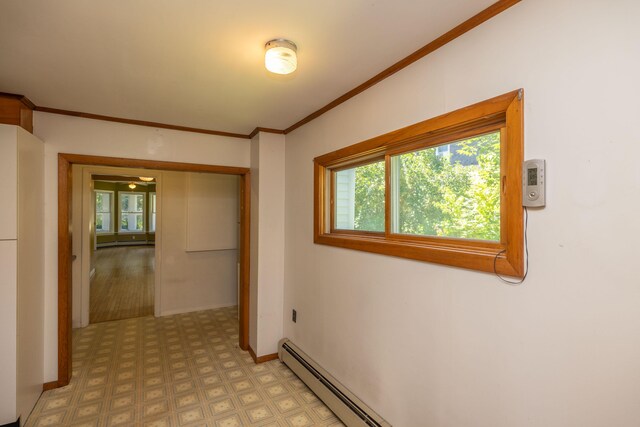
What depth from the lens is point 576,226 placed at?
3.49 ft

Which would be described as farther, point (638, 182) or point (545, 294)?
point (545, 294)

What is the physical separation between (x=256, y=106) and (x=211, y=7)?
1171 millimetres

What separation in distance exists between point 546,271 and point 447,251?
42 centimetres

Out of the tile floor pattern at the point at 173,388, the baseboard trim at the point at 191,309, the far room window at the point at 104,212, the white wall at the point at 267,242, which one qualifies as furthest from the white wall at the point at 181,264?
the far room window at the point at 104,212

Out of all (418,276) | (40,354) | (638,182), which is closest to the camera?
(638,182)

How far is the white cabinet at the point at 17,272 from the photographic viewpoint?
6.61 feet

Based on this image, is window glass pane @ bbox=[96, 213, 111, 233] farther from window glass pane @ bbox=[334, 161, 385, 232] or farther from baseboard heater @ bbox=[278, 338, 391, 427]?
window glass pane @ bbox=[334, 161, 385, 232]

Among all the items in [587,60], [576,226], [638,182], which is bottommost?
[576,226]

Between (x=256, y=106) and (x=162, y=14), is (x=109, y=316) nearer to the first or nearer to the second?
(x=256, y=106)

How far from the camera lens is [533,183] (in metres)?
1.16

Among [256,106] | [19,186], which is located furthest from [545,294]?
[19,186]

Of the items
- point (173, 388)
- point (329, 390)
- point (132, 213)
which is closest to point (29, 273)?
point (173, 388)

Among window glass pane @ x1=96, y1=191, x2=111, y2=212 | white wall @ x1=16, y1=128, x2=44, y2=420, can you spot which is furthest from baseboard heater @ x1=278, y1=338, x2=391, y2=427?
window glass pane @ x1=96, y1=191, x2=111, y2=212

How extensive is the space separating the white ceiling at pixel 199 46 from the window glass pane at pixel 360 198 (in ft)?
1.94
